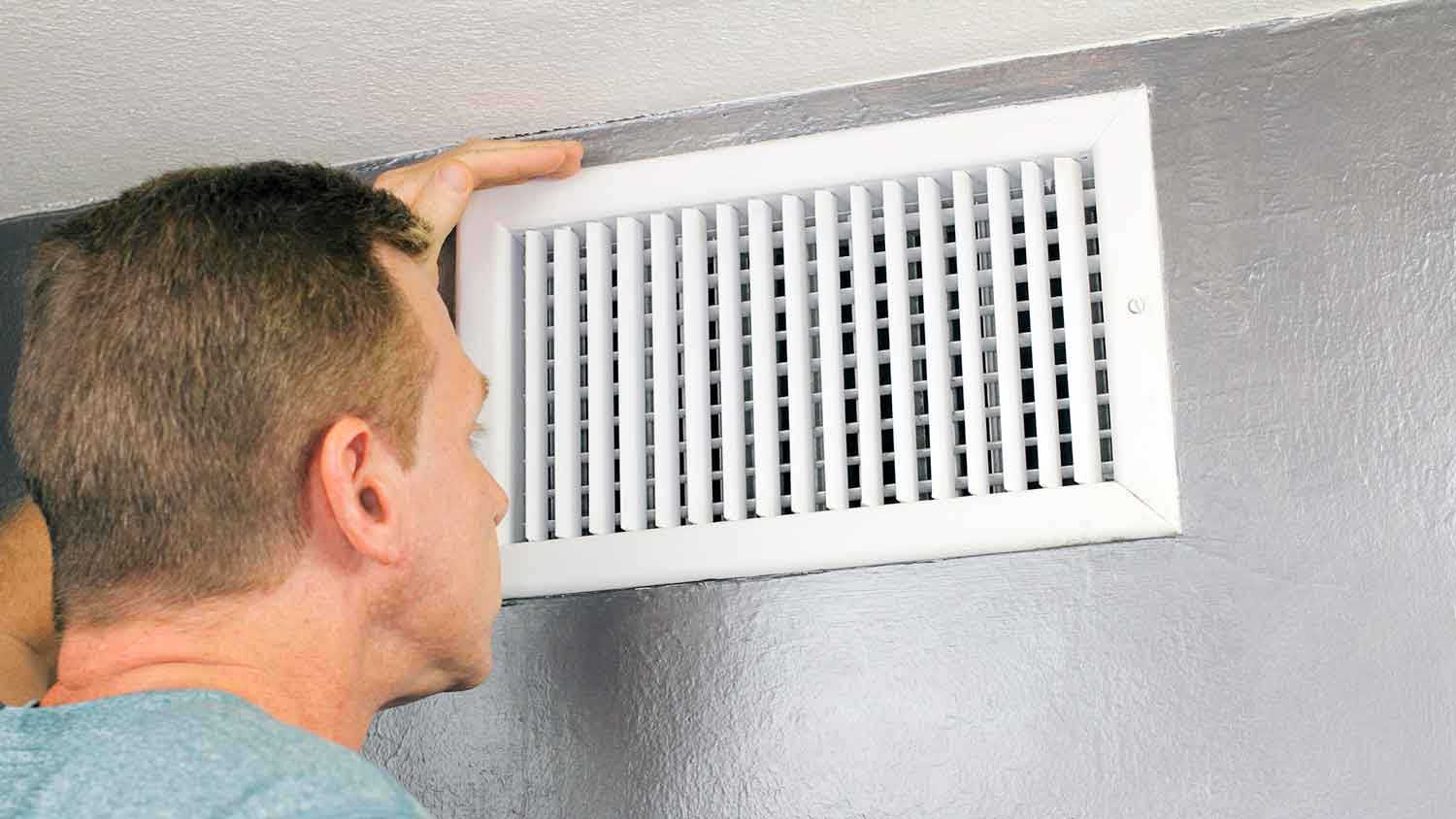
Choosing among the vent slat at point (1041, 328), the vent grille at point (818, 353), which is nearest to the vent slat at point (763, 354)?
the vent grille at point (818, 353)

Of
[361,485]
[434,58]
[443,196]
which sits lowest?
[361,485]

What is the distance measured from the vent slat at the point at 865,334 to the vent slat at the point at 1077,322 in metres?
0.17

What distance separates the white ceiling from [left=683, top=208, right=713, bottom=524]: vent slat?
0.46ft

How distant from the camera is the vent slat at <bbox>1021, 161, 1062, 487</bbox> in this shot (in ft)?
4.55

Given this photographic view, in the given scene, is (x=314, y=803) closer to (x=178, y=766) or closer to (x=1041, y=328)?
(x=178, y=766)

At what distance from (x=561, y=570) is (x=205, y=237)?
522 millimetres

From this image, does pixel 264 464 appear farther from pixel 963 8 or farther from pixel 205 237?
pixel 963 8

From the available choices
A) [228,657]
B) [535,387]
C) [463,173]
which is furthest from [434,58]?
[228,657]

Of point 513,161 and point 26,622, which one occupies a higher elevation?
point 513,161

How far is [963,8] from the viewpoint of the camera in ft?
4.66

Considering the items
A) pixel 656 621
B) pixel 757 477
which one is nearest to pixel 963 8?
pixel 757 477

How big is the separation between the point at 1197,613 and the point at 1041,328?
0.27 m

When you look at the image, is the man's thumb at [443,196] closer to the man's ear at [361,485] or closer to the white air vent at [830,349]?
the white air vent at [830,349]

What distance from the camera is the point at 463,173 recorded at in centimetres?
151
